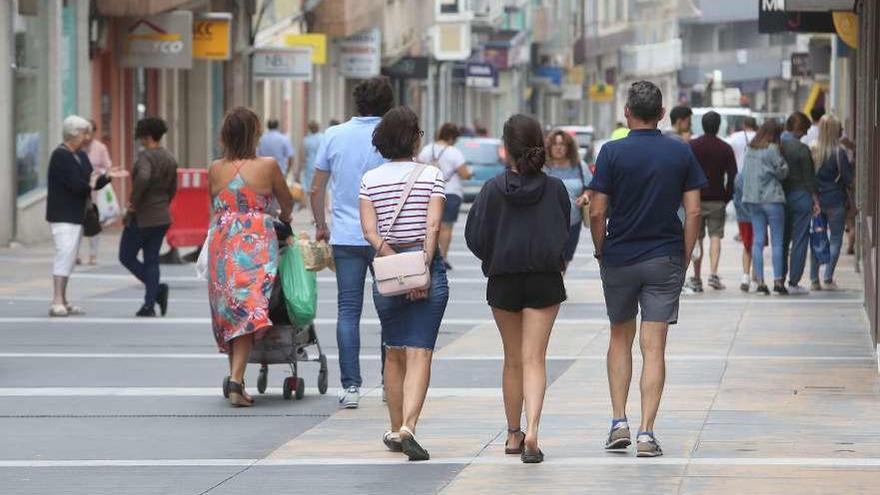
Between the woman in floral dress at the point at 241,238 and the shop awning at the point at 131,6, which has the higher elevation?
the shop awning at the point at 131,6

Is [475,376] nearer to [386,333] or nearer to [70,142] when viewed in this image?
[386,333]

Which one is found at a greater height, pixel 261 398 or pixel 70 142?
pixel 70 142

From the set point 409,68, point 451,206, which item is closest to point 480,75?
point 409,68

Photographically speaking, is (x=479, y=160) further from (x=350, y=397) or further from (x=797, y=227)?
(x=350, y=397)

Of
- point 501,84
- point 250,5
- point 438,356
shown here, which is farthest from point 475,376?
point 501,84

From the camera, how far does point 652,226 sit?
34.9 feet

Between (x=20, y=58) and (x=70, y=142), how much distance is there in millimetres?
11231

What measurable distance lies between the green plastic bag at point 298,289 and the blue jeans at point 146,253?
5873mm

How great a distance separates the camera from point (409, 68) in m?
66.1

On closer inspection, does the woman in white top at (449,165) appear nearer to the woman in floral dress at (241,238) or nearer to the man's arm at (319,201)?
the woman in floral dress at (241,238)

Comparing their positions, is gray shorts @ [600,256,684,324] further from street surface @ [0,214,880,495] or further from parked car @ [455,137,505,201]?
parked car @ [455,137,505,201]

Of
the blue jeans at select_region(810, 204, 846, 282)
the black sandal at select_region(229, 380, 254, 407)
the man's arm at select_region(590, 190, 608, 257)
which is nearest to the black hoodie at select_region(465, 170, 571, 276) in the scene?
the man's arm at select_region(590, 190, 608, 257)

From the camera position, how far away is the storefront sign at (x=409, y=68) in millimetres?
65875

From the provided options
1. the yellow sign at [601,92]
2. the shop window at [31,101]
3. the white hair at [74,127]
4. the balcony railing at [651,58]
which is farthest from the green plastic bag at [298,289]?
the balcony railing at [651,58]
